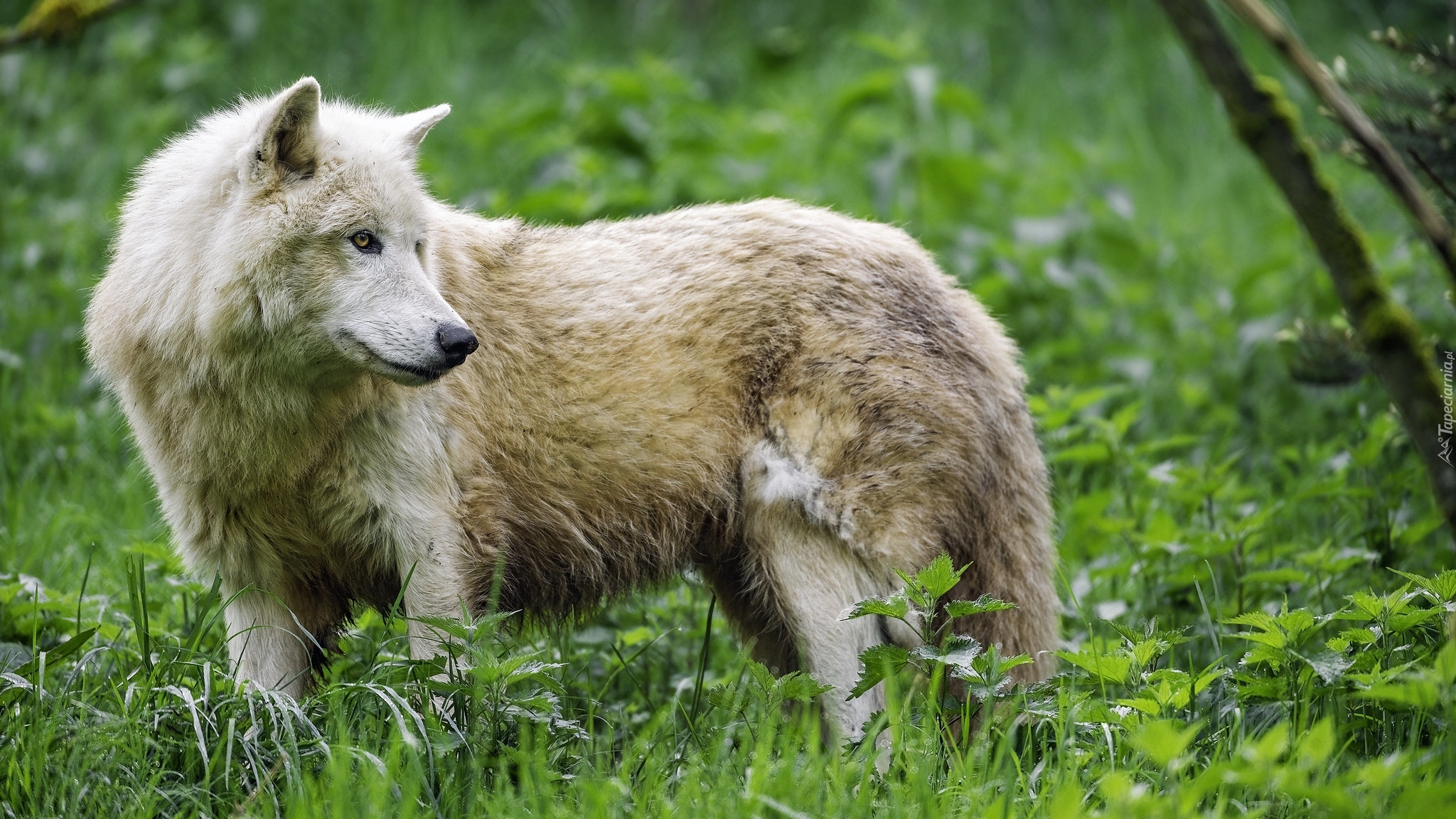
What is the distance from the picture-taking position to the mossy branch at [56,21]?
341 centimetres

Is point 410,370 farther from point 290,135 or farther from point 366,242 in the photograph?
point 290,135

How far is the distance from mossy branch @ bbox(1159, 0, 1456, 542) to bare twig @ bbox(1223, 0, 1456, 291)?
0.36 feet

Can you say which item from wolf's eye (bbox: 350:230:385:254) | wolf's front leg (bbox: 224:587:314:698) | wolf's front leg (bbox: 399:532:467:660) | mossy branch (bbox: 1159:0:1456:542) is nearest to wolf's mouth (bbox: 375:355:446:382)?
wolf's eye (bbox: 350:230:385:254)

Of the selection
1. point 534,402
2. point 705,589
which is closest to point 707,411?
point 534,402

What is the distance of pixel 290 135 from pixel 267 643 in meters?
1.55

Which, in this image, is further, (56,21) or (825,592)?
(825,592)

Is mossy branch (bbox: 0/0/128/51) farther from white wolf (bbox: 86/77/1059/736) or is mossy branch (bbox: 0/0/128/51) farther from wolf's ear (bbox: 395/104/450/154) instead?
wolf's ear (bbox: 395/104/450/154)

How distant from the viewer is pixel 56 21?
11.2 feet

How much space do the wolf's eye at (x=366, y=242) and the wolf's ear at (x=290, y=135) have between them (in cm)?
22

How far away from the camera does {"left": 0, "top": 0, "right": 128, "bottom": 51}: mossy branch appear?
341 centimetres

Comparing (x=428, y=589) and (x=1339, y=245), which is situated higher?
(x=1339, y=245)

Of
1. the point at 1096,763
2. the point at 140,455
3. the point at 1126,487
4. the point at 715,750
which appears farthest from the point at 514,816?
the point at 1126,487

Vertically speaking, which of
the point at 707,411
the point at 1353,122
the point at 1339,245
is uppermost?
the point at 1353,122

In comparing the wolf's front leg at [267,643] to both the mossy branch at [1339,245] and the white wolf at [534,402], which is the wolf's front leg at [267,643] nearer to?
the white wolf at [534,402]
